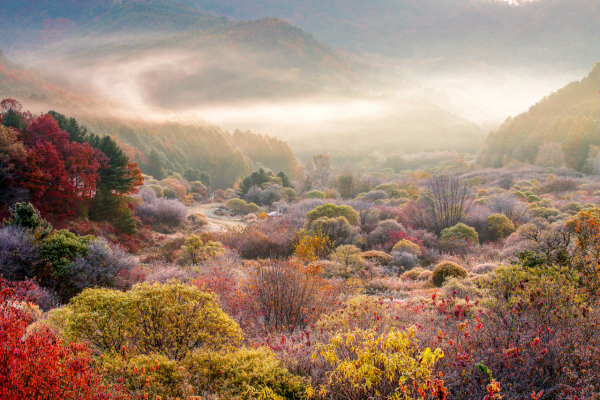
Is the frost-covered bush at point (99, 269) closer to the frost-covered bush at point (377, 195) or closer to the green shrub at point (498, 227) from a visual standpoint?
the green shrub at point (498, 227)

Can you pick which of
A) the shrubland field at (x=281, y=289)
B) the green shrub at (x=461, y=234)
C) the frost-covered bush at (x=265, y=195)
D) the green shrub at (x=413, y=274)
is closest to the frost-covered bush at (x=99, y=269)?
the shrubland field at (x=281, y=289)

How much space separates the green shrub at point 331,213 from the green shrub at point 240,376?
13.1m

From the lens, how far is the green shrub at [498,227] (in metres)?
16.0

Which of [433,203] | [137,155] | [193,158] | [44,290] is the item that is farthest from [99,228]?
[193,158]

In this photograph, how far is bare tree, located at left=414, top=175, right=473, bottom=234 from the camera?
56.3 feet

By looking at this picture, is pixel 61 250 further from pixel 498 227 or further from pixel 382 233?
pixel 498 227

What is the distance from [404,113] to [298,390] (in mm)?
162968

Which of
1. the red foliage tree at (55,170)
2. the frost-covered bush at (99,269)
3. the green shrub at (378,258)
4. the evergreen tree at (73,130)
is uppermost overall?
the evergreen tree at (73,130)

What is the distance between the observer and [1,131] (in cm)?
1209

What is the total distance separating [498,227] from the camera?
1611 cm

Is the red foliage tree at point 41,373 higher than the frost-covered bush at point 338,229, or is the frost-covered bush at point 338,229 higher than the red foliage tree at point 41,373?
the red foliage tree at point 41,373

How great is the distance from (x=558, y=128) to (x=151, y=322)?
6714 cm

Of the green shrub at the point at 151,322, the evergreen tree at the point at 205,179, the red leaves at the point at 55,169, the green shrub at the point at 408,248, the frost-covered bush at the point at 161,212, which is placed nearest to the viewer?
the green shrub at the point at 151,322

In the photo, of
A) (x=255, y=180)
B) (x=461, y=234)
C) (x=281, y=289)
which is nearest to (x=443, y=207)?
(x=461, y=234)
